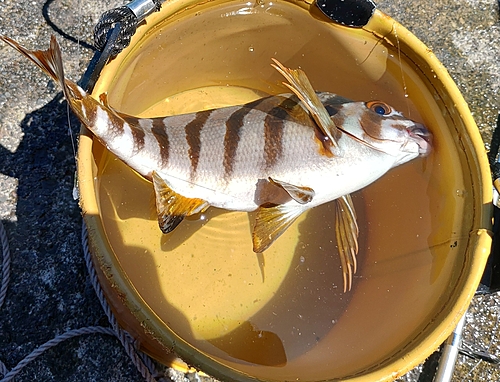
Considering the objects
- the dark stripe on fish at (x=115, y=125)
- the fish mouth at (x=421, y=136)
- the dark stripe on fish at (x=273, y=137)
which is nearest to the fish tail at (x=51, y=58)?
the dark stripe on fish at (x=115, y=125)

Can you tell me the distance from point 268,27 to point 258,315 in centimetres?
114

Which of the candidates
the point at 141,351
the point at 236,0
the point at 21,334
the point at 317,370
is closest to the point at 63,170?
the point at 21,334

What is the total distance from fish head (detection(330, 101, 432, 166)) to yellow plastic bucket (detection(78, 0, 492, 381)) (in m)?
0.10

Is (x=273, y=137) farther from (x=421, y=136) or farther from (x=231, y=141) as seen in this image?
(x=421, y=136)

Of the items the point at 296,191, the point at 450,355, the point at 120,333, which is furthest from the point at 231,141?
the point at 450,355

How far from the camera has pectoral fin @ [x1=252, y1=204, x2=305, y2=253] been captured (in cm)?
144

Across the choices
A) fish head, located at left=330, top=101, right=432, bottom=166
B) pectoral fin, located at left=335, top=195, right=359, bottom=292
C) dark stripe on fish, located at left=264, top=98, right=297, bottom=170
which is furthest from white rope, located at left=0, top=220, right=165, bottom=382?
fish head, located at left=330, top=101, right=432, bottom=166

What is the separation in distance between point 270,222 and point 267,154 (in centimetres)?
22

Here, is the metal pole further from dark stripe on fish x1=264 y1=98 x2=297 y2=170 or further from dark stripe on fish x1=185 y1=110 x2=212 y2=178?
dark stripe on fish x1=185 y1=110 x2=212 y2=178

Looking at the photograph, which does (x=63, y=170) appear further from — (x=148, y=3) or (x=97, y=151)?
(x=148, y=3)

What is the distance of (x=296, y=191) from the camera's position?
138 centimetres

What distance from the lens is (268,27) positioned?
5.93 feet

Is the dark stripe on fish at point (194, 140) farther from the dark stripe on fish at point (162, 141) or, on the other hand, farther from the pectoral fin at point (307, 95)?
the pectoral fin at point (307, 95)

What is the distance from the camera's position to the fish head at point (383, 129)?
1497 mm
